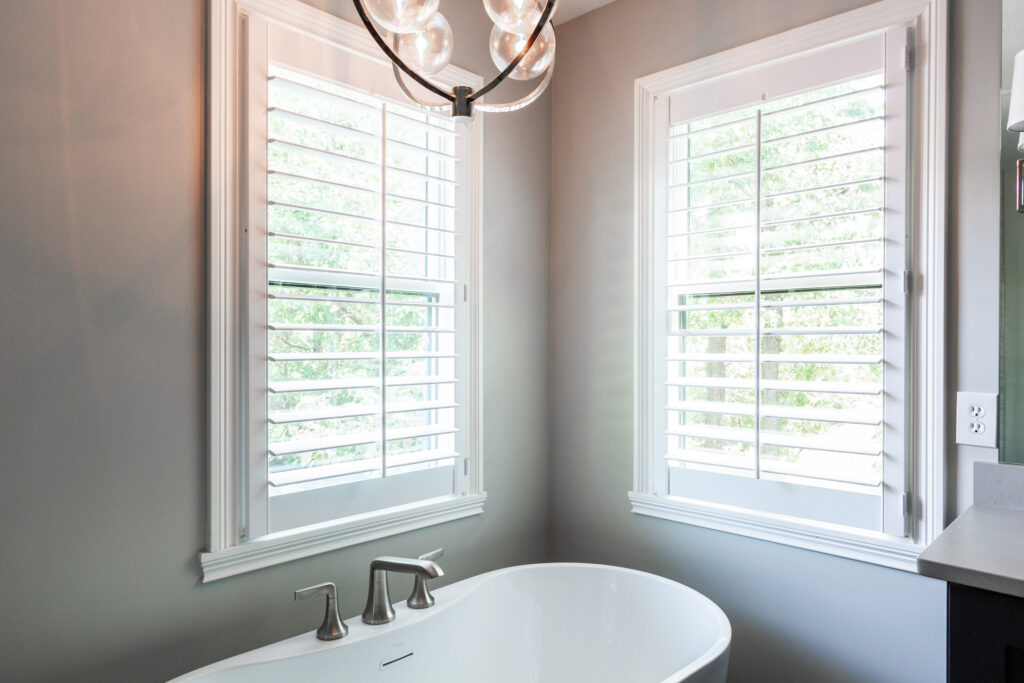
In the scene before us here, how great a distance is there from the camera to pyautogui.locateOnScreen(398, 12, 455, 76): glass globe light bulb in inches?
49.3

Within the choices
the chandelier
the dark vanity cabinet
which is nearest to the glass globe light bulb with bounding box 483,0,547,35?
the chandelier

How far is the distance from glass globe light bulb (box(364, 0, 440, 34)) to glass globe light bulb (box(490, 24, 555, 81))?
236mm

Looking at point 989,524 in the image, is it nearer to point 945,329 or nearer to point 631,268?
point 945,329

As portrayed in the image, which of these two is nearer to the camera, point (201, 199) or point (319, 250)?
point (201, 199)

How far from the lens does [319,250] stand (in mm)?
1782

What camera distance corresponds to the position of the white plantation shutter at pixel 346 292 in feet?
5.50

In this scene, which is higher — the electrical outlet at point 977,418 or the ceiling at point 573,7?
the ceiling at point 573,7

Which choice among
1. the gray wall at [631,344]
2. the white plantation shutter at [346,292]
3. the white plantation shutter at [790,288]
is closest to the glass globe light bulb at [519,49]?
the white plantation shutter at [346,292]

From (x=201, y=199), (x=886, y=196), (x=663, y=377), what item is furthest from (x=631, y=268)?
(x=201, y=199)

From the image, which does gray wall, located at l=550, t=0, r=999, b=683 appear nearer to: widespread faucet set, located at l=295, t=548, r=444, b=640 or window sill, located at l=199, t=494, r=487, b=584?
window sill, located at l=199, t=494, r=487, b=584

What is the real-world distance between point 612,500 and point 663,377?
51cm

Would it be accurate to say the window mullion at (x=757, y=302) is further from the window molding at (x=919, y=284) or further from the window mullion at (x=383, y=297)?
the window mullion at (x=383, y=297)

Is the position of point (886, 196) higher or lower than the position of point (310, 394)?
higher

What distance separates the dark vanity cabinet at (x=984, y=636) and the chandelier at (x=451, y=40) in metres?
1.16
